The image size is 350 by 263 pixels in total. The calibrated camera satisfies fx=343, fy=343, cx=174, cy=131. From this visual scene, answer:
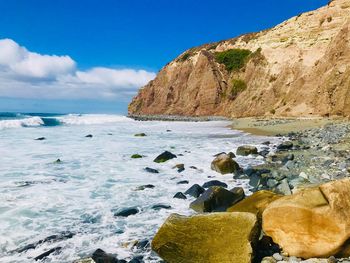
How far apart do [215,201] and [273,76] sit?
50.2m

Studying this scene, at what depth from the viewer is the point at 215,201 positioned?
30.3ft

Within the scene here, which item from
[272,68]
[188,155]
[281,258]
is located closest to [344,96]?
[188,155]

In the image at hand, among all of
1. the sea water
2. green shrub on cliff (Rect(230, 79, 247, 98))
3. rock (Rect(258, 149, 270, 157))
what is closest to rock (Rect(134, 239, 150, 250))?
the sea water

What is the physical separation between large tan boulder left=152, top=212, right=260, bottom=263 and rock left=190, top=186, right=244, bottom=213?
8.36 feet

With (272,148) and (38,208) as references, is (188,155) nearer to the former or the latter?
(272,148)

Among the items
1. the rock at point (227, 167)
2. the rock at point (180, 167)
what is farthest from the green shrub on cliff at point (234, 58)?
the rock at point (227, 167)

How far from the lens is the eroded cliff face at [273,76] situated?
38844 millimetres

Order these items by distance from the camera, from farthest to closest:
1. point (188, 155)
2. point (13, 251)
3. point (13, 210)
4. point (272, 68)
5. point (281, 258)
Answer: point (272, 68)
point (188, 155)
point (13, 210)
point (13, 251)
point (281, 258)

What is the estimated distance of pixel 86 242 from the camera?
7383 mm

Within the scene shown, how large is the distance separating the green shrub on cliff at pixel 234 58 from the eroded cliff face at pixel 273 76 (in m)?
0.84

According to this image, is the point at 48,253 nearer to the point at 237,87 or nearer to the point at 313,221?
the point at 313,221

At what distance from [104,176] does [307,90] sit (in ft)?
119

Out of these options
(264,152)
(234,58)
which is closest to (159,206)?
(264,152)

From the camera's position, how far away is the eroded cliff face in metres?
38.8
